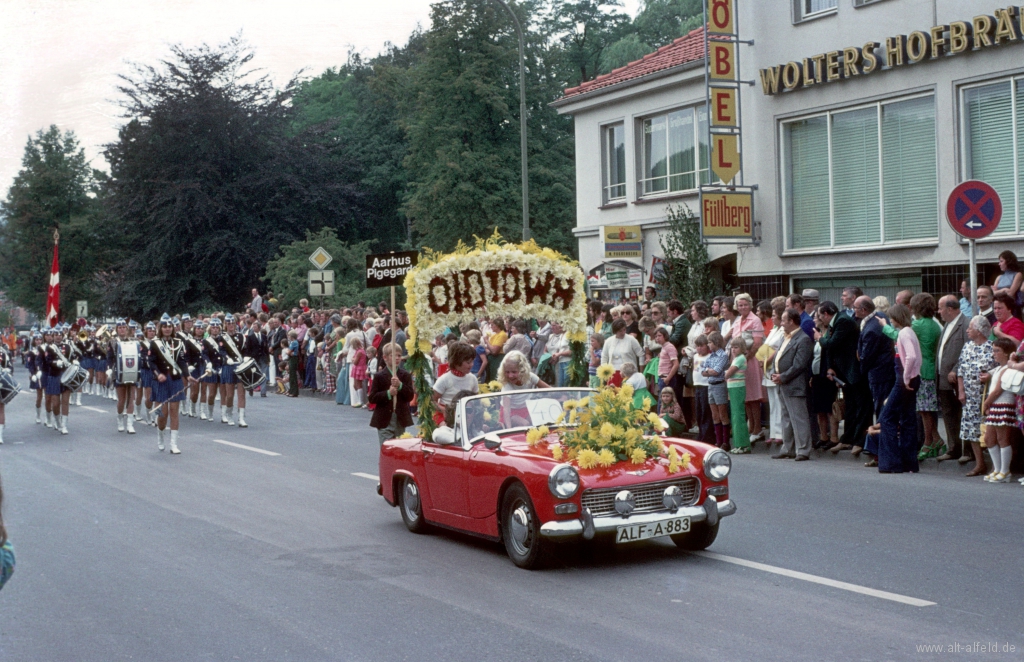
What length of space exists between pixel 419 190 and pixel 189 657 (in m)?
43.5

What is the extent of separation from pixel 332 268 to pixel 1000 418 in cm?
3402

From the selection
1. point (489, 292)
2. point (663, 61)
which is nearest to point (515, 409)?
point (489, 292)

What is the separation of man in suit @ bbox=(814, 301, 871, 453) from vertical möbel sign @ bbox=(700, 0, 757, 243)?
952cm

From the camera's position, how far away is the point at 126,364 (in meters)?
23.3

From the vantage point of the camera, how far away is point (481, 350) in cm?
2061

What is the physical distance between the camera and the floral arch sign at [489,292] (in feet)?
38.7

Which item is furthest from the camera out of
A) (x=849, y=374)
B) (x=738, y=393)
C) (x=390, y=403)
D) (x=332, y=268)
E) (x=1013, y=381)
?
(x=332, y=268)

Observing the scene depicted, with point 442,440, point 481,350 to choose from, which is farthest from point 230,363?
point 442,440

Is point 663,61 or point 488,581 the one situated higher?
point 663,61

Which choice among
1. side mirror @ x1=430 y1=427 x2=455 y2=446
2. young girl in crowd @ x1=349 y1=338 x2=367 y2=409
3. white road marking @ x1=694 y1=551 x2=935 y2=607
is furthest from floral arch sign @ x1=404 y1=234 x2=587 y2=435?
young girl in crowd @ x1=349 y1=338 x2=367 y2=409

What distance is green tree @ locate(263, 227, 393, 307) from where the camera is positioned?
139 feet

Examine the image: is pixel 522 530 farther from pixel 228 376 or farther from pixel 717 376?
pixel 228 376

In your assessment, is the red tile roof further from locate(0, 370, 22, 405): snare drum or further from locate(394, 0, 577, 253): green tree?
locate(394, 0, 577, 253): green tree

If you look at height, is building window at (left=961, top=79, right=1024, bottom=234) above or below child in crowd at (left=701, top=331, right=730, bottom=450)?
above
